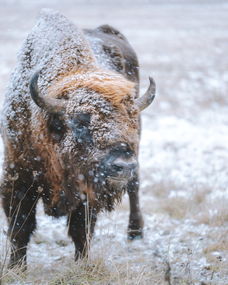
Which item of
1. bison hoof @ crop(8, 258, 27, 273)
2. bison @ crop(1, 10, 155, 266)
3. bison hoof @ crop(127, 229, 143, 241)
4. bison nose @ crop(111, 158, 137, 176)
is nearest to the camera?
bison nose @ crop(111, 158, 137, 176)

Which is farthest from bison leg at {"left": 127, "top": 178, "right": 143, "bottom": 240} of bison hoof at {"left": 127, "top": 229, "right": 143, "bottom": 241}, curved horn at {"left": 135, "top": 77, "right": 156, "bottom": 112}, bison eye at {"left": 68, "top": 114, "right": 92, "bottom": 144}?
bison eye at {"left": 68, "top": 114, "right": 92, "bottom": 144}

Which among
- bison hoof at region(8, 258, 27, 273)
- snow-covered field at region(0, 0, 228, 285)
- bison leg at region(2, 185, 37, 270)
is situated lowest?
snow-covered field at region(0, 0, 228, 285)

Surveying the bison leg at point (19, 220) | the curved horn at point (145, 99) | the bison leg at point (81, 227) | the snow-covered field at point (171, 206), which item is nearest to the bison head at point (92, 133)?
the curved horn at point (145, 99)

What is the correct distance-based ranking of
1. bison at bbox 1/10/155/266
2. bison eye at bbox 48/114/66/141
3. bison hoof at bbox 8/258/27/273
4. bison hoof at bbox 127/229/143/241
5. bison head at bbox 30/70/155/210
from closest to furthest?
bison head at bbox 30/70/155/210, bison at bbox 1/10/155/266, bison eye at bbox 48/114/66/141, bison hoof at bbox 8/258/27/273, bison hoof at bbox 127/229/143/241

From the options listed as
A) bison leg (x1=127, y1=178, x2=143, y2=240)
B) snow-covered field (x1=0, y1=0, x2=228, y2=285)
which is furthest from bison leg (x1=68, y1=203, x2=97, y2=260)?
bison leg (x1=127, y1=178, x2=143, y2=240)

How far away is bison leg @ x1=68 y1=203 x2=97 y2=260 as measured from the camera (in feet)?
13.5

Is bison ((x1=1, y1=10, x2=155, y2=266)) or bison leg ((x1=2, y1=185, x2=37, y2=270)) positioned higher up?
bison ((x1=1, y1=10, x2=155, y2=266))

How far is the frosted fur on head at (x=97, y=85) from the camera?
3449 mm

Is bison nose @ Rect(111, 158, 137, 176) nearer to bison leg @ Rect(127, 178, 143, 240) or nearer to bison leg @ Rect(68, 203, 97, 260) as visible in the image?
bison leg @ Rect(68, 203, 97, 260)

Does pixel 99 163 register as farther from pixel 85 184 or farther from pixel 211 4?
pixel 211 4

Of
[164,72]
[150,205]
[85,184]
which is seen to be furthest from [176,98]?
[85,184]

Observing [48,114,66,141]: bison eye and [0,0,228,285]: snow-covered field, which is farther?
[0,0,228,285]: snow-covered field

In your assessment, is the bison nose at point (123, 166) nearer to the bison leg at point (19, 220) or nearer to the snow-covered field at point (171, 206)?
the snow-covered field at point (171, 206)

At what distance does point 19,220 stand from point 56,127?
1015mm
